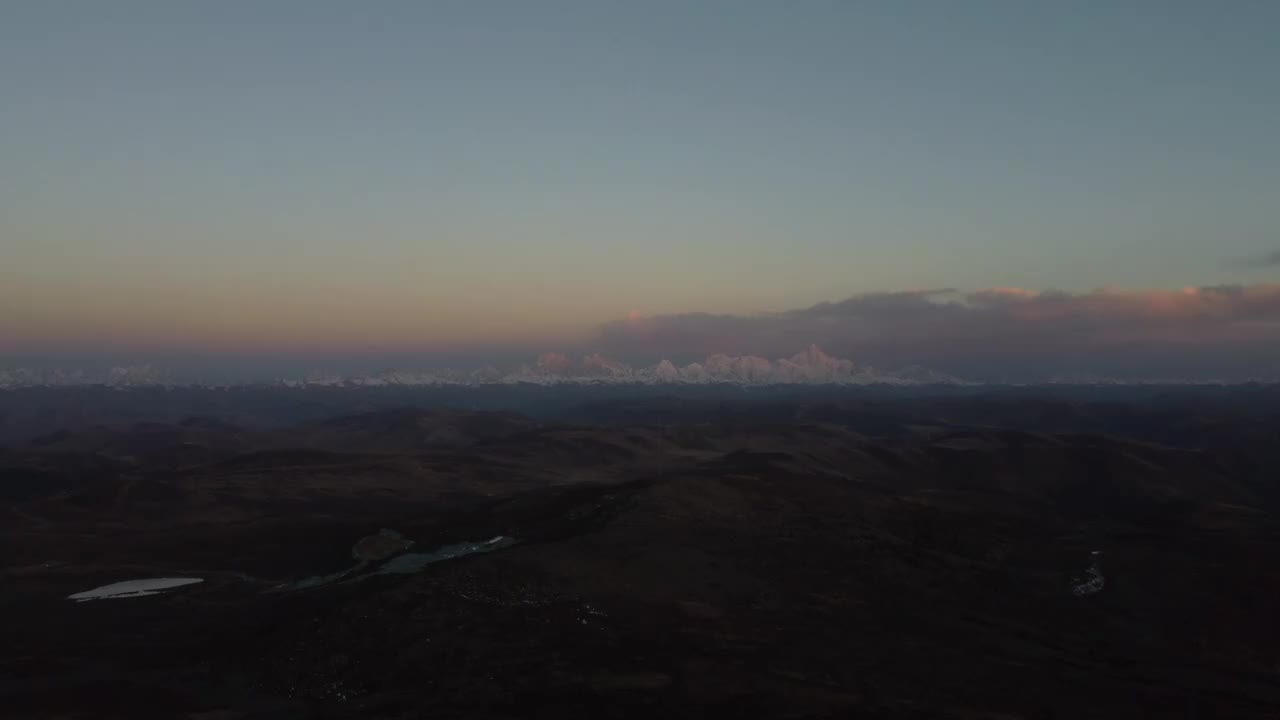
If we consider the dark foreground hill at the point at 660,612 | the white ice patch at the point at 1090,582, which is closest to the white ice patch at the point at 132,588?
the dark foreground hill at the point at 660,612

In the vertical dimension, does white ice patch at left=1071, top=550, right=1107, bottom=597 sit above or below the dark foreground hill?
below

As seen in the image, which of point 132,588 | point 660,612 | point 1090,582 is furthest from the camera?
point 1090,582

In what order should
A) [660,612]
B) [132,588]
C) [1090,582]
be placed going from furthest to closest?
[1090,582] → [132,588] → [660,612]

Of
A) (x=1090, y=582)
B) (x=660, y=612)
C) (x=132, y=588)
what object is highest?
(x=660, y=612)

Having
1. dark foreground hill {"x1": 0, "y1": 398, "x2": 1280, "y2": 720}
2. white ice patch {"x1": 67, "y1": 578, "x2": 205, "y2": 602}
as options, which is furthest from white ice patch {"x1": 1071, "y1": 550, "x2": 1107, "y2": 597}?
white ice patch {"x1": 67, "y1": 578, "x2": 205, "y2": 602}

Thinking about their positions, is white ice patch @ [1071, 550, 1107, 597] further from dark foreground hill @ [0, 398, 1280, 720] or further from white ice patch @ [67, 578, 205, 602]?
white ice patch @ [67, 578, 205, 602]

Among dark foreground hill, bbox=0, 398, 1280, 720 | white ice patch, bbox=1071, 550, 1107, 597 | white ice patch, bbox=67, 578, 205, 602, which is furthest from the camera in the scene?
white ice patch, bbox=1071, 550, 1107, 597

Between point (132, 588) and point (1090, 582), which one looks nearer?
point (132, 588)

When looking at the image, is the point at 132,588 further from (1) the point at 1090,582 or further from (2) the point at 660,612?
(1) the point at 1090,582

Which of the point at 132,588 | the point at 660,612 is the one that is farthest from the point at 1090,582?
the point at 132,588
